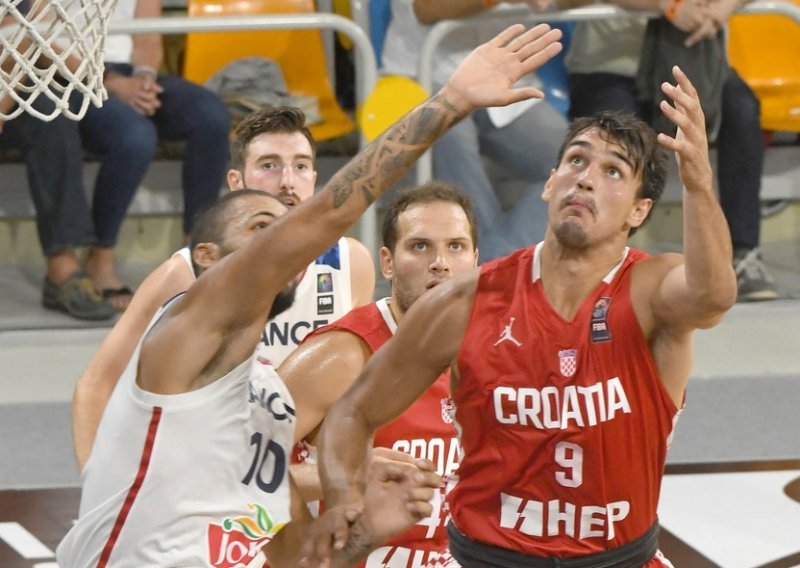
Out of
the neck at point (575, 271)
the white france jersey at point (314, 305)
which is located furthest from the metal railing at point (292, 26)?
the neck at point (575, 271)

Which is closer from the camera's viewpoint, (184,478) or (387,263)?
(184,478)

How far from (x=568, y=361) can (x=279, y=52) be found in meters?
4.27

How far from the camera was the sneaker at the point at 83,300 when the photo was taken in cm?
693

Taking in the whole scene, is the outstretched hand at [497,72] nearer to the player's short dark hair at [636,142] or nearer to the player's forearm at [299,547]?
the player's short dark hair at [636,142]

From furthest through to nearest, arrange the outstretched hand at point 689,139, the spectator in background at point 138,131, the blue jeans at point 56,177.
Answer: the spectator in background at point 138,131 → the blue jeans at point 56,177 → the outstretched hand at point 689,139

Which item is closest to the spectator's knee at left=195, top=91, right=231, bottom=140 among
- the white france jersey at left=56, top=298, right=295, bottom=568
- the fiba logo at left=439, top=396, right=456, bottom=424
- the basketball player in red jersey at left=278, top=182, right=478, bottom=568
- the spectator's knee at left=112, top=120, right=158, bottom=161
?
the spectator's knee at left=112, top=120, right=158, bottom=161

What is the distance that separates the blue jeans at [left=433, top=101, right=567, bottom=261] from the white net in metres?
3.35

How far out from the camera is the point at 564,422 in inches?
142

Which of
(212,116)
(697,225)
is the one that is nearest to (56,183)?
(212,116)

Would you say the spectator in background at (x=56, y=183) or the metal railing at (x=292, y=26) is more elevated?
the metal railing at (x=292, y=26)

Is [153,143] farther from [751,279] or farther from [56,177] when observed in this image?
[751,279]

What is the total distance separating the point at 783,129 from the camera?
300 inches

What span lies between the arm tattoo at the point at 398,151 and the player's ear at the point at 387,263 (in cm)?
131

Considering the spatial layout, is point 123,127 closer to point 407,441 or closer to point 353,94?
point 353,94
